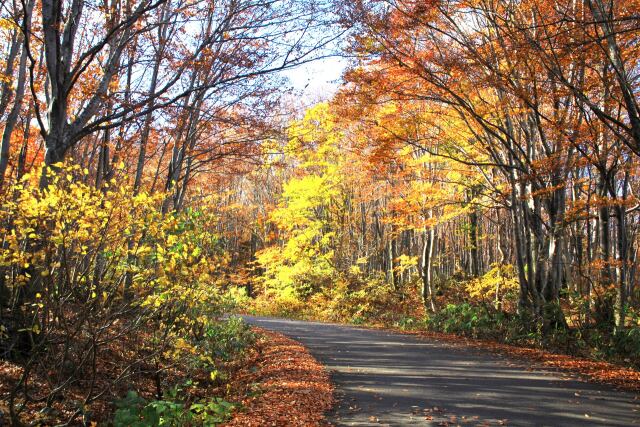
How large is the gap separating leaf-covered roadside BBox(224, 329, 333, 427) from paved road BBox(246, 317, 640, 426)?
248mm

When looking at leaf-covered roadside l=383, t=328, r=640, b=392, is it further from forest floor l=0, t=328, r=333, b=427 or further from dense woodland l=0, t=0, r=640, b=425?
forest floor l=0, t=328, r=333, b=427

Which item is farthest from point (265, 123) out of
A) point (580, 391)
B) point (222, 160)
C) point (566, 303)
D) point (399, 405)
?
point (566, 303)

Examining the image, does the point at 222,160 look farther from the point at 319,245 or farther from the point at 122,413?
the point at 319,245

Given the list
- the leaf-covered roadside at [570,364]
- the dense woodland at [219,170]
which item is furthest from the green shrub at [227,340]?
the leaf-covered roadside at [570,364]

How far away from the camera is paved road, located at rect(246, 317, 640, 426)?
16.5ft

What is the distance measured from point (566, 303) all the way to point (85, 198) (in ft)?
54.6

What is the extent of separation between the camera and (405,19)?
32.7 feet

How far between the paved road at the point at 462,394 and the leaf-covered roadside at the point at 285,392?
0.25m

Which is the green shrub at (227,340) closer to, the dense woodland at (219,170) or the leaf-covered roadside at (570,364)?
the dense woodland at (219,170)

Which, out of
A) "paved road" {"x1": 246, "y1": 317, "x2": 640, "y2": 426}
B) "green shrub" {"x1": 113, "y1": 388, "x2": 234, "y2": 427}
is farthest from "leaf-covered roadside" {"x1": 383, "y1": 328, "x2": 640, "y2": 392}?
"green shrub" {"x1": 113, "y1": 388, "x2": 234, "y2": 427}

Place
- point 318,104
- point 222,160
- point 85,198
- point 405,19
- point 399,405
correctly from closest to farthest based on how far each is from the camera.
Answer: point 85,198 < point 399,405 < point 405,19 < point 222,160 < point 318,104

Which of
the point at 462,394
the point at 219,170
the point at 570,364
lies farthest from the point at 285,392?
the point at 219,170

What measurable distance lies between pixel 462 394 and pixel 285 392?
2325 millimetres

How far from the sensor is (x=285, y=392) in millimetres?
6281
